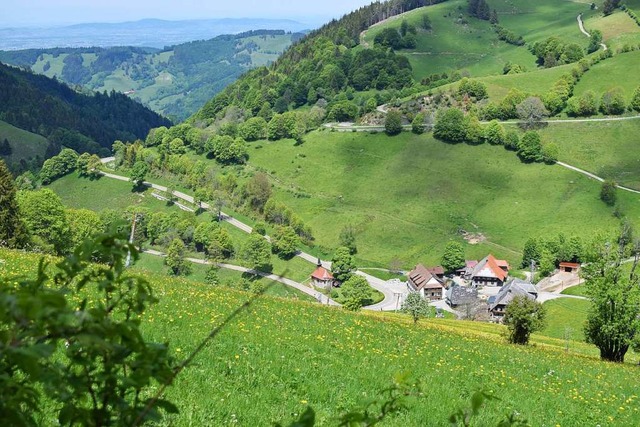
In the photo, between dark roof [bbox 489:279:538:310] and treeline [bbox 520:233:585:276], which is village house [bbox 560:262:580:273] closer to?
treeline [bbox 520:233:585:276]

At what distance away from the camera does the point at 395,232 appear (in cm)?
14312

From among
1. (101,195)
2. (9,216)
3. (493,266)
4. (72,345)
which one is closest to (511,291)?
(493,266)

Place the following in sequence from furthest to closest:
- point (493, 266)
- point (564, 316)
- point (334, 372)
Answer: point (493, 266), point (564, 316), point (334, 372)

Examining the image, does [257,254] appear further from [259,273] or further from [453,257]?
[453,257]

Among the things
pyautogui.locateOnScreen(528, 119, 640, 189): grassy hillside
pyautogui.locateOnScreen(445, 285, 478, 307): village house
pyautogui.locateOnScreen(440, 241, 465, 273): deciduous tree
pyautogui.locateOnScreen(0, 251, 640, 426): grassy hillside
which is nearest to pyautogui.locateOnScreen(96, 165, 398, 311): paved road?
pyautogui.locateOnScreen(445, 285, 478, 307): village house

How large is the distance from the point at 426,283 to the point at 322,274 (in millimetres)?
22748

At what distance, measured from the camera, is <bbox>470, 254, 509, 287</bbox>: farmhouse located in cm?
12544

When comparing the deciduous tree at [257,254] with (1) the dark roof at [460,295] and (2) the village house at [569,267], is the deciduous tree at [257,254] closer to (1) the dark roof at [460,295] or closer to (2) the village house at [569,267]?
(1) the dark roof at [460,295]

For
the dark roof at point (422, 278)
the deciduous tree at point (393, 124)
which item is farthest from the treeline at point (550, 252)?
the deciduous tree at point (393, 124)

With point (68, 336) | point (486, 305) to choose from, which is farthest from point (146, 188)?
point (68, 336)

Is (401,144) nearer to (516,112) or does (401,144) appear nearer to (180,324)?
(516,112)

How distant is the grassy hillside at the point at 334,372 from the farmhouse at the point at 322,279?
9855 cm

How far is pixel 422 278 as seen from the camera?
122875 mm

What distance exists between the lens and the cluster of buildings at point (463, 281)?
394ft
